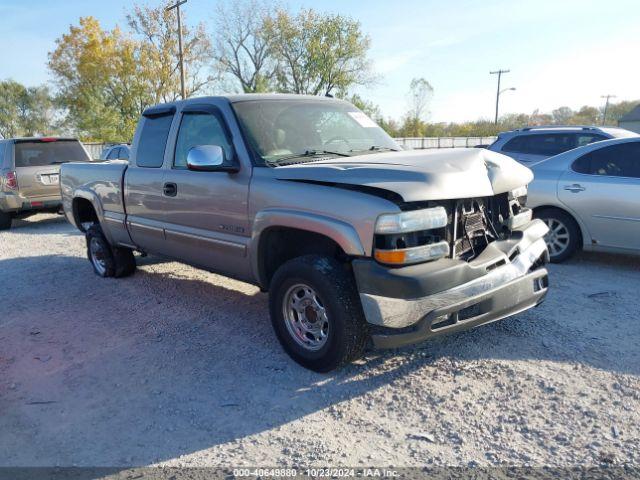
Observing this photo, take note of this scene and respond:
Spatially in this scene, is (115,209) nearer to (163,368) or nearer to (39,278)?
(39,278)

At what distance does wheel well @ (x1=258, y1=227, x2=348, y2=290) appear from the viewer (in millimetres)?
3570

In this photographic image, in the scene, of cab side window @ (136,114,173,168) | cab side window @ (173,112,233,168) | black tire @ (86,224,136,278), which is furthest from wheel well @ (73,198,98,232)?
cab side window @ (173,112,233,168)

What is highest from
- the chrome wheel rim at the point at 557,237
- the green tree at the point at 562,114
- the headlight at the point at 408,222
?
the green tree at the point at 562,114

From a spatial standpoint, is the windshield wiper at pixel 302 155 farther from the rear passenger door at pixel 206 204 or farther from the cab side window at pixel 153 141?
the cab side window at pixel 153 141

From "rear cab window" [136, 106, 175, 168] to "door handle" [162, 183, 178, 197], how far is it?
1.00 feet

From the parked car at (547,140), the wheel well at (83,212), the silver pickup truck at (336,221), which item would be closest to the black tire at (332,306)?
the silver pickup truck at (336,221)

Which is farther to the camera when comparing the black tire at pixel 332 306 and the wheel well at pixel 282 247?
the wheel well at pixel 282 247

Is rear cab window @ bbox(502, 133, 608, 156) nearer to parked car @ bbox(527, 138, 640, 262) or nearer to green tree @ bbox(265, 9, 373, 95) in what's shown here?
parked car @ bbox(527, 138, 640, 262)

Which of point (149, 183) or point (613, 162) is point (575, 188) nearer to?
point (613, 162)

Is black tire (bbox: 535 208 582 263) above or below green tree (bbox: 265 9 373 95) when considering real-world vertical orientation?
below

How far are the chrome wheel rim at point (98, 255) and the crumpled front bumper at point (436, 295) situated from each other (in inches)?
168

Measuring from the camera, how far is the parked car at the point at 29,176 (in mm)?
9516

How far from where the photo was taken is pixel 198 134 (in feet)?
14.7

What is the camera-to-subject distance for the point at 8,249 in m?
8.12
